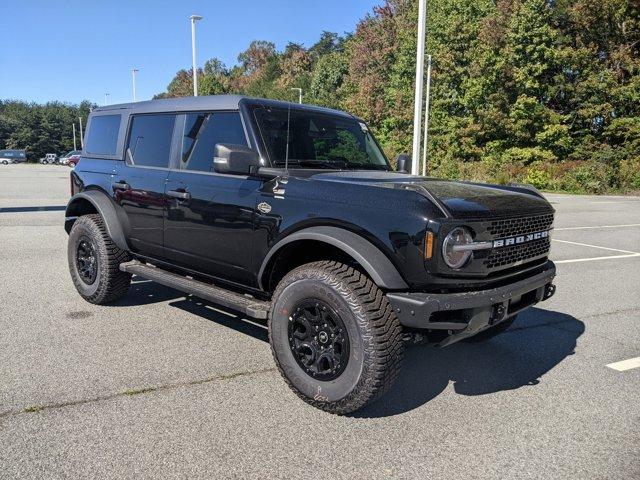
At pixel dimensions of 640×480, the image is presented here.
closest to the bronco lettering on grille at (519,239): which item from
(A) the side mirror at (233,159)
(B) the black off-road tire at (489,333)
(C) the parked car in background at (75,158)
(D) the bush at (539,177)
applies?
(B) the black off-road tire at (489,333)

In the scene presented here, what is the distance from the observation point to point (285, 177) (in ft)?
11.8

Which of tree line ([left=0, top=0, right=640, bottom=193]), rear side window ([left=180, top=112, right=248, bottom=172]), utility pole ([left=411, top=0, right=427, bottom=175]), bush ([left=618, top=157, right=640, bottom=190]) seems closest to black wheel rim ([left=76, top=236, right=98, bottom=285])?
rear side window ([left=180, top=112, right=248, bottom=172])

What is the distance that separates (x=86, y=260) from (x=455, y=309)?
3.94m

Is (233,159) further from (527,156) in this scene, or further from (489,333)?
(527,156)

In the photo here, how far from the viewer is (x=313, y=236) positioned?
3.28m

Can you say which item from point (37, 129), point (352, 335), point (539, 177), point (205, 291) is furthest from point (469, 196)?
point (37, 129)

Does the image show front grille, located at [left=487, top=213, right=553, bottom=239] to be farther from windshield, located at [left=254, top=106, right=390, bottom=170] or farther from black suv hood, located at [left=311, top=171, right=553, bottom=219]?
windshield, located at [left=254, top=106, right=390, bottom=170]

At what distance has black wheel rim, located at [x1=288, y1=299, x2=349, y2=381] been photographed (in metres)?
3.21

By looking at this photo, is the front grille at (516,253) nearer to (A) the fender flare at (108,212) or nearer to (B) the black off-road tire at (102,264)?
(A) the fender flare at (108,212)

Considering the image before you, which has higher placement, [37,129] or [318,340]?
[37,129]

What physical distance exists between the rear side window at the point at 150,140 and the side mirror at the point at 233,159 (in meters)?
1.17

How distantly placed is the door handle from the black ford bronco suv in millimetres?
18

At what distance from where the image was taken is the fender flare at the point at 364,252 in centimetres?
303

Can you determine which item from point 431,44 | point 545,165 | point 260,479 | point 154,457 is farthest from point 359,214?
point 431,44
